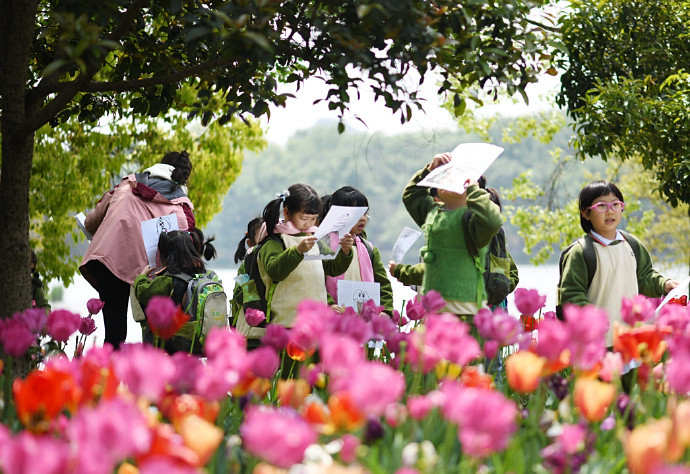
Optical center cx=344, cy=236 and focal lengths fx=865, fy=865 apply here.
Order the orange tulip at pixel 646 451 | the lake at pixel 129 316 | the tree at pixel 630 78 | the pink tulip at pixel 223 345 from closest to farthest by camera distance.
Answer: the orange tulip at pixel 646 451 → the pink tulip at pixel 223 345 → the tree at pixel 630 78 → the lake at pixel 129 316

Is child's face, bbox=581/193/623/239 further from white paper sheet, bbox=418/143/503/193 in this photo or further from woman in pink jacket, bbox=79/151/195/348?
woman in pink jacket, bbox=79/151/195/348

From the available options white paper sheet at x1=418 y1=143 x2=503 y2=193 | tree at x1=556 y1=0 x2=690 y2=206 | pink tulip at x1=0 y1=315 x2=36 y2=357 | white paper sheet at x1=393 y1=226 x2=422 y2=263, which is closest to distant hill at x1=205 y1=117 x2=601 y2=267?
tree at x1=556 y1=0 x2=690 y2=206

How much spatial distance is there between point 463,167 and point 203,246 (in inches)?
82.7

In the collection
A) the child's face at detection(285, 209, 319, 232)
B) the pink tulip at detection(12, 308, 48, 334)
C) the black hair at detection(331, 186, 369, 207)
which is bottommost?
the pink tulip at detection(12, 308, 48, 334)

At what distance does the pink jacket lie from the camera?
572 cm

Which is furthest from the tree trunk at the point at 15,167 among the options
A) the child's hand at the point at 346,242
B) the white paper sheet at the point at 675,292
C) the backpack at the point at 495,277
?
the white paper sheet at the point at 675,292

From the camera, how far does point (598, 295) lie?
4398mm

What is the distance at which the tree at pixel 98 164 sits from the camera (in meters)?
8.28

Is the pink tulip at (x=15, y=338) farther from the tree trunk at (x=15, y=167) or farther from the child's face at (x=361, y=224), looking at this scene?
the child's face at (x=361, y=224)

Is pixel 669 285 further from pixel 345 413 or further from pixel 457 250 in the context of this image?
pixel 345 413

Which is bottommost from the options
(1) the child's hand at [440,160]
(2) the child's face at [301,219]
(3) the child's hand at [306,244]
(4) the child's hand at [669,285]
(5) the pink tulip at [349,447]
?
(5) the pink tulip at [349,447]

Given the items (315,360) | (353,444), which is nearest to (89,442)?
(353,444)

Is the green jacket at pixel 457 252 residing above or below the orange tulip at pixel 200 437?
above

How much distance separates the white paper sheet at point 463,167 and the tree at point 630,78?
419 centimetres
